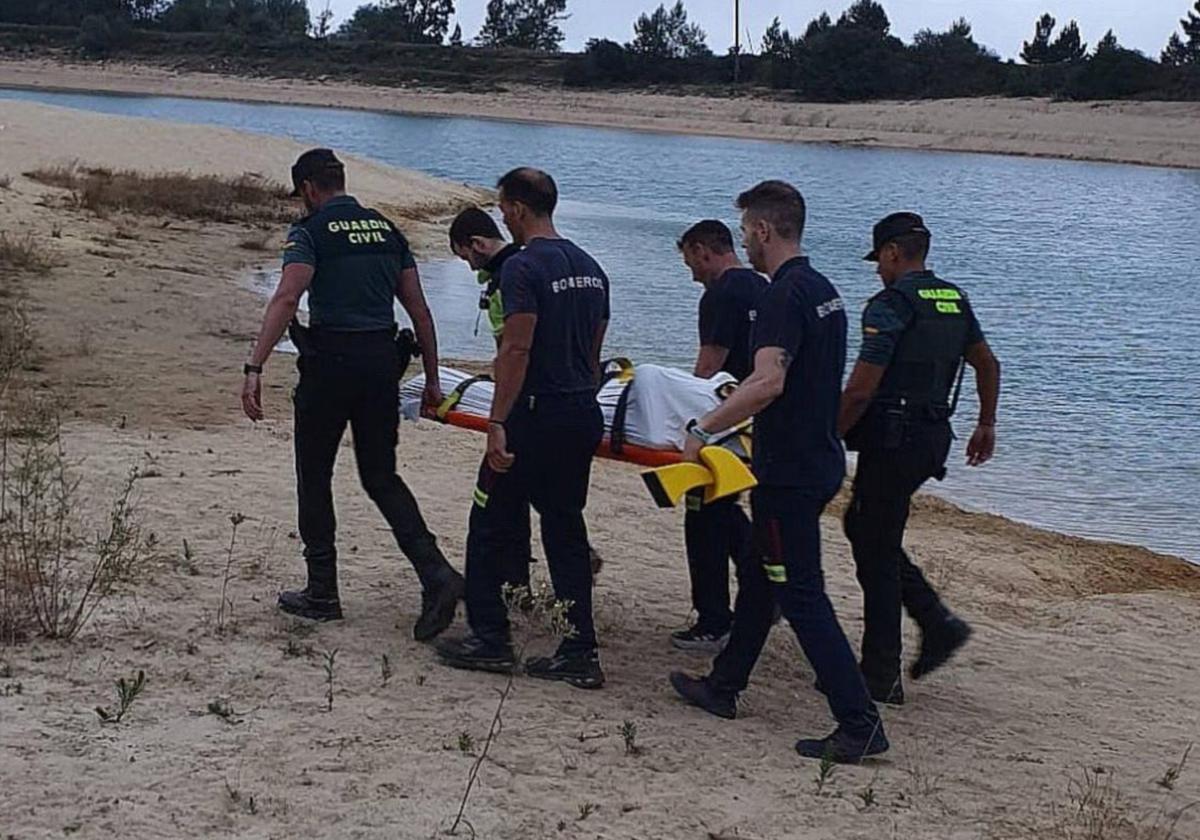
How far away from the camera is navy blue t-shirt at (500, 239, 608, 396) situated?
5.59 metres

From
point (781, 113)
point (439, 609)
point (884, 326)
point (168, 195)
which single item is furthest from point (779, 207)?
point (781, 113)

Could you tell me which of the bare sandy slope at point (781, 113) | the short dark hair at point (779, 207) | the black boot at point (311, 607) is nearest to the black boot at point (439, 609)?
the black boot at point (311, 607)

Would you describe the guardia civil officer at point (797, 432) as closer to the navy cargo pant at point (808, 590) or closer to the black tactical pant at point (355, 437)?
the navy cargo pant at point (808, 590)

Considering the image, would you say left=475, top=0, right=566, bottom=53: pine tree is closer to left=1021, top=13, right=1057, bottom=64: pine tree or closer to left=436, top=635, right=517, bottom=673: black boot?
left=1021, top=13, right=1057, bottom=64: pine tree

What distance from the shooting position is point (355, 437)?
6.33 metres

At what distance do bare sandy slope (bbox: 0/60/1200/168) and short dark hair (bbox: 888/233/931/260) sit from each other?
50.3 m

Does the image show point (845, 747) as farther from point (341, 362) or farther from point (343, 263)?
point (343, 263)

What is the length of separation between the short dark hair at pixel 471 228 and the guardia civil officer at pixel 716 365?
0.76m

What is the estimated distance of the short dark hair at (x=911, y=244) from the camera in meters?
5.96

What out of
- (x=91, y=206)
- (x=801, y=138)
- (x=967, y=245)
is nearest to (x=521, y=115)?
(x=801, y=138)

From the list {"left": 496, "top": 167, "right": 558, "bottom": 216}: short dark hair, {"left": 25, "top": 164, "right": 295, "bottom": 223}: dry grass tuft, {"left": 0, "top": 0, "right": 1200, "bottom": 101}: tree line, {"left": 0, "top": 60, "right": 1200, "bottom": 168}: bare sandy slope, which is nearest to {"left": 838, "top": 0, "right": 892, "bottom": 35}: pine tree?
{"left": 0, "top": 0, "right": 1200, "bottom": 101}: tree line

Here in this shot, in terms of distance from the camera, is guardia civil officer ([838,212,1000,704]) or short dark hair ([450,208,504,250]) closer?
guardia civil officer ([838,212,1000,704])

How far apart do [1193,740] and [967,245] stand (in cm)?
2555

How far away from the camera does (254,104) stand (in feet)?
246
